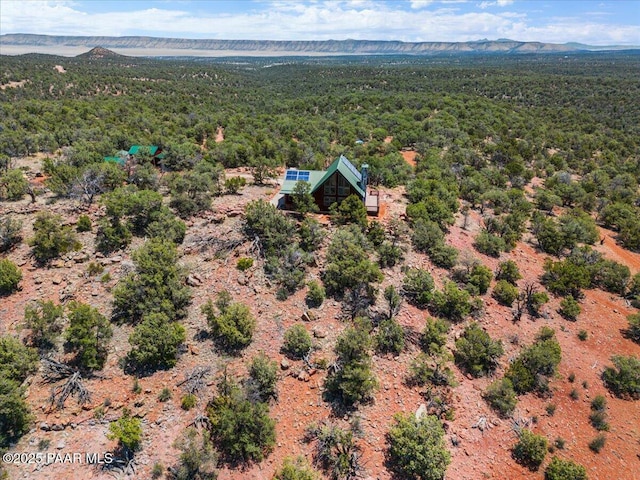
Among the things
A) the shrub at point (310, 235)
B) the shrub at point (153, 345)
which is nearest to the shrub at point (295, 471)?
the shrub at point (153, 345)

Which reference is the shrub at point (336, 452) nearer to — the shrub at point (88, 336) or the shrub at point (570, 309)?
the shrub at point (88, 336)

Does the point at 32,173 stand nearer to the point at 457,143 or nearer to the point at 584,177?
the point at 457,143

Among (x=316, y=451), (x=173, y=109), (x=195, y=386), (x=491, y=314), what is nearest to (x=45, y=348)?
(x=195, y=386)

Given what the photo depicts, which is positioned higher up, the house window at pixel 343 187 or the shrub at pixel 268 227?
the house window at pixel 343 187

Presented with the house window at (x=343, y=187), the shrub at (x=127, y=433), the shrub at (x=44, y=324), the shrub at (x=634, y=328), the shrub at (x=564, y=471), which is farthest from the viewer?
the house window at (x=343, y=187)

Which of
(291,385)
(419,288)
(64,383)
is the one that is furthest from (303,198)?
(64,383)

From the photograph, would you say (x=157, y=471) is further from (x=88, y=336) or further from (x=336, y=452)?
(x=88, y=336)

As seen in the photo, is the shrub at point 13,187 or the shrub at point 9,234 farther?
the shrub at point 13,187
